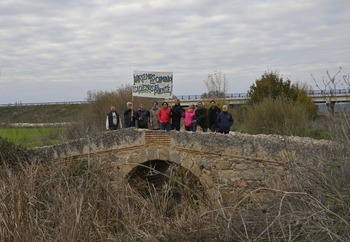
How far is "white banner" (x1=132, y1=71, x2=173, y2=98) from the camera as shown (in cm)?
1770

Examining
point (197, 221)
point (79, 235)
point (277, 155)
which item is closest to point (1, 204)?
point (79, 235)

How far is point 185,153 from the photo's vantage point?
15.2m

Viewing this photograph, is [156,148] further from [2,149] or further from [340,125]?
[340,125]

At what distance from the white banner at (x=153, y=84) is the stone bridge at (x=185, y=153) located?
2820 millimetres

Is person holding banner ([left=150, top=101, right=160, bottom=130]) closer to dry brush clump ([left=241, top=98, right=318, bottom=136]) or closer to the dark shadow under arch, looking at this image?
the dark shadow under arch

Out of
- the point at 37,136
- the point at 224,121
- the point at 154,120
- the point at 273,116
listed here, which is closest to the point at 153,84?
the point at 154,120

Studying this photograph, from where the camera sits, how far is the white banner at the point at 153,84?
17703 mm

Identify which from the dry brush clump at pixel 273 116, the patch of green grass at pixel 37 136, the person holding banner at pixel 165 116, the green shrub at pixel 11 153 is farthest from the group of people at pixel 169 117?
the patch of green grass at pixel 37 136

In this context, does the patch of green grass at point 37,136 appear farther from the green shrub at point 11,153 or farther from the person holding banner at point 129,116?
the person holding banner at point 129,116

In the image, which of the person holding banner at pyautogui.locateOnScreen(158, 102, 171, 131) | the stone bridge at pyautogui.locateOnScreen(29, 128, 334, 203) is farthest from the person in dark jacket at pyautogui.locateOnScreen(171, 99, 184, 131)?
the stone bridge at pyautogui.locateOnScreen(29, 128, 334, 203)

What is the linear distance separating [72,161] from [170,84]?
475 cm

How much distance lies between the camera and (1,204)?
8367 mm

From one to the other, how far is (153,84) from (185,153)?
3.43 metres

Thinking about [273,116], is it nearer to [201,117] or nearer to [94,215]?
[201,117]
